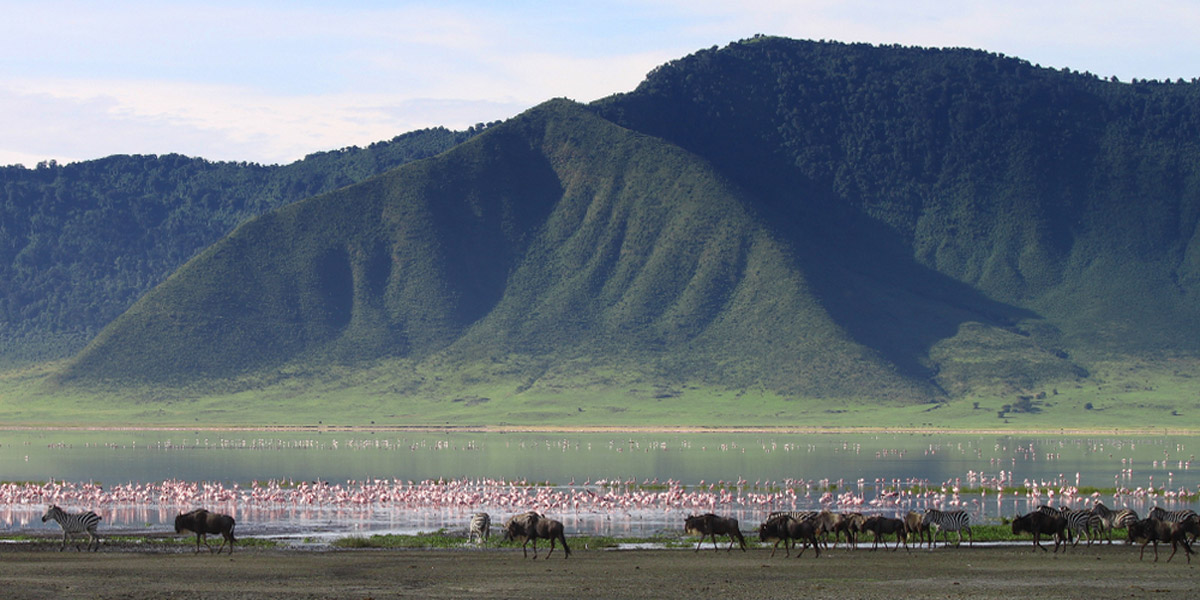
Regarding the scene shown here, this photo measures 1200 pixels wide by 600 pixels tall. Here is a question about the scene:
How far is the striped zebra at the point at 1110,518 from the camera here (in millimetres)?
40406

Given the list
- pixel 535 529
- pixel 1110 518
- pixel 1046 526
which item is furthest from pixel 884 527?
pixel 535 529

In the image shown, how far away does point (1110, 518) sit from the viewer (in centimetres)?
4122

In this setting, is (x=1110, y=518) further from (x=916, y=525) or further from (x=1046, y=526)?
(x=916, y=525)

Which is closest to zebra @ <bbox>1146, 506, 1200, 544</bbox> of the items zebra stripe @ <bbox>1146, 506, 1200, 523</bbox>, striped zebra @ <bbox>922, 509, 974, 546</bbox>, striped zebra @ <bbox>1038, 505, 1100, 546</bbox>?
zebra stripe @ <bbox>1146, 506, 1200, 523</bbox>

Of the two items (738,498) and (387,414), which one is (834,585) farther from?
(387,414)

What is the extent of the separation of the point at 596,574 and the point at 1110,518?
15274mm

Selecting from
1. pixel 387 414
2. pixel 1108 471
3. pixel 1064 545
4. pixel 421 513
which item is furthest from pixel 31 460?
pixel 387 414

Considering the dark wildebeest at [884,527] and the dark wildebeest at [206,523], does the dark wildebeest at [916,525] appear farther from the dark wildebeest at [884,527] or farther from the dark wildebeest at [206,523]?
the dark wildebeest at [206,523]

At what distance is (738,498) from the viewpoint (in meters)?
61.1

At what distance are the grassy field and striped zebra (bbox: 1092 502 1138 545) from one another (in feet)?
424

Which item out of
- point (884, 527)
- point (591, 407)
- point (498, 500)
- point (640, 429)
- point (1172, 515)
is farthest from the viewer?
point (591, 407)

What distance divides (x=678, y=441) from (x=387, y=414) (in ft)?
184

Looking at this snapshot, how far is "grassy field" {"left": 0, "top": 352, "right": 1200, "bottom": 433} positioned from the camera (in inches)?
6973

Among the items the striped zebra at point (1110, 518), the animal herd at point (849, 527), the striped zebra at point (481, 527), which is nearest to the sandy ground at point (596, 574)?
the animal herd at point (849, 527)
